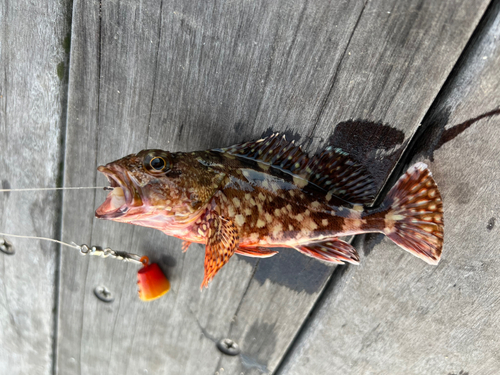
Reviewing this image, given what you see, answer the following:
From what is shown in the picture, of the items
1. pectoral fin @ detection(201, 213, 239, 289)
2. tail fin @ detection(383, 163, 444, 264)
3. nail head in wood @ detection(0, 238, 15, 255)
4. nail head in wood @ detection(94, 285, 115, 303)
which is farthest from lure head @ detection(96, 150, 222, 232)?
nail head in wood @ detection(0, 238, 15, 255)

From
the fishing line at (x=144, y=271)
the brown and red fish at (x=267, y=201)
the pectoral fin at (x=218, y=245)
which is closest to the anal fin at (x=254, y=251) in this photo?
the brown and red fish at (x=267, y=201)


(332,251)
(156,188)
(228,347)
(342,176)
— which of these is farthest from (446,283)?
(156,188)

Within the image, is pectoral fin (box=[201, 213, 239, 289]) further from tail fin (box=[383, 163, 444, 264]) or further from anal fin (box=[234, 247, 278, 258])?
tail fin (box=[383, 163, 444, 264])

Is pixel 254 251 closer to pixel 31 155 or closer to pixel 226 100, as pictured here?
pixel 226 100

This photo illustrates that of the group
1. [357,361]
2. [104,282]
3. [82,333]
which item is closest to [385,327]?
[357,361]

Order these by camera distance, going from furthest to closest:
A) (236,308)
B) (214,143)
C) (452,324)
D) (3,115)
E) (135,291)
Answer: (135,291) < (236,308) < (3,115) < (452,324) < (214,143)

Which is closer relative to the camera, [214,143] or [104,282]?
[214,143]

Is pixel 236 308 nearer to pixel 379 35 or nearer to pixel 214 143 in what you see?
pixel 214 143

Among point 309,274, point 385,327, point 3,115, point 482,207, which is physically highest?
point 482,207
